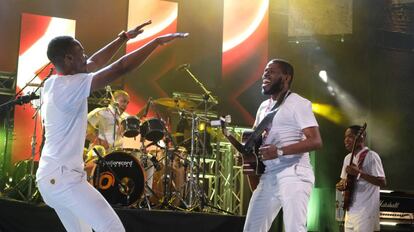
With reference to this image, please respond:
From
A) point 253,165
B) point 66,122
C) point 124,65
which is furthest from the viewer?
point 253,165

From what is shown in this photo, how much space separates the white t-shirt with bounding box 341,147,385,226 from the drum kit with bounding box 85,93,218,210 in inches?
90.3

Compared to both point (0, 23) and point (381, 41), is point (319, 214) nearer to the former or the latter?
point (381, 41)

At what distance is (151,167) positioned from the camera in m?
8.75

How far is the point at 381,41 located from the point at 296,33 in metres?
1.94

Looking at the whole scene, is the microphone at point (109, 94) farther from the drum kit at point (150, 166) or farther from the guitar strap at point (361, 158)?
the guitar strap at point (361, 158)

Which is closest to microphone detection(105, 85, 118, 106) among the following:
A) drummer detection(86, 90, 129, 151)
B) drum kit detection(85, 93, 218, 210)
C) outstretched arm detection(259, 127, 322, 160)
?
drummer detection(86, 90, 129, 151)

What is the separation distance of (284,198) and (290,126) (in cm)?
70

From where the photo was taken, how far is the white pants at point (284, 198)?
15.3 ft

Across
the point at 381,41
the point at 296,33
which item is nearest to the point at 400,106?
the point at 381,41

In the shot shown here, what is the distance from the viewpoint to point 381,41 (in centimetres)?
1184

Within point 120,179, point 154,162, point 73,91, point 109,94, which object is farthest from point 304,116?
point 109,94

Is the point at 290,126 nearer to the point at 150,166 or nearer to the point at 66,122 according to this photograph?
the point at 66,122

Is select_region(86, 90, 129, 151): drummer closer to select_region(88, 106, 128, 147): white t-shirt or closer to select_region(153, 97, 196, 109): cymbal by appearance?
select_region(88, 106, 128, 147): white t-shirt

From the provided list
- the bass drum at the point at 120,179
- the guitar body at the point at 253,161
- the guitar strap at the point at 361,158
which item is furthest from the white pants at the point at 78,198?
the guitar strap at the point at 361,158
